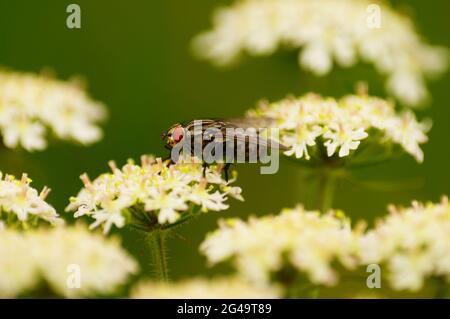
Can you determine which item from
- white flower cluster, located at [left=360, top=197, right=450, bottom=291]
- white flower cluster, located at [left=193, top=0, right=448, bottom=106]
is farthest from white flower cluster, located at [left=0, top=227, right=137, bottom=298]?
white flower cluster, located at [left=193, top=0, right=448, bottom=106]

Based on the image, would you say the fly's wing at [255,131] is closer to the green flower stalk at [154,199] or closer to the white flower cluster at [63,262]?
the green flower stalk at [154,199]

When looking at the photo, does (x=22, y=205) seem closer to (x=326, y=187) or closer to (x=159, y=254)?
(x=159, y=254)

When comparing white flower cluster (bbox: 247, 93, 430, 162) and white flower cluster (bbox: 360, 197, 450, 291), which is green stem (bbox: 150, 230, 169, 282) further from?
white flower cluster (bbox: 360, 197, 450, 291)

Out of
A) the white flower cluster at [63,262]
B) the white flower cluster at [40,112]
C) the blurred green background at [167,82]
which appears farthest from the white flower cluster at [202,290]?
the blurred green background at [167,82]

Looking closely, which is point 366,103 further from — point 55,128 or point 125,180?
point 55,128

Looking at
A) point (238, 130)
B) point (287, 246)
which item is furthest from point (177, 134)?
point (287, 246)

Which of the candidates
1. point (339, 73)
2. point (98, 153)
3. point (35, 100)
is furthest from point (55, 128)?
point (339, 73)
